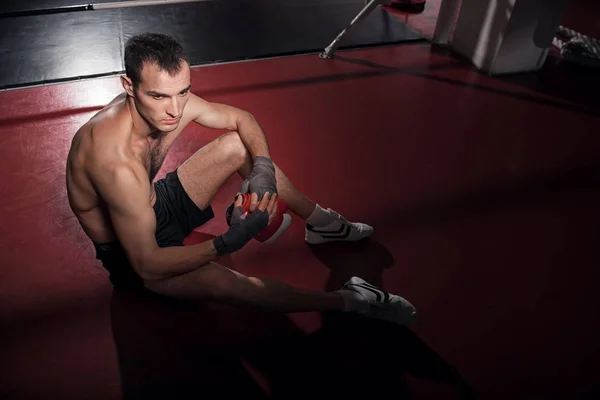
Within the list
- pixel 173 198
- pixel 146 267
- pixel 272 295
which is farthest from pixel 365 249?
pixel 146 267

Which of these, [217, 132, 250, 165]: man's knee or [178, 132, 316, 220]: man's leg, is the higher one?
[217, 132, 250, 165]: man's knee

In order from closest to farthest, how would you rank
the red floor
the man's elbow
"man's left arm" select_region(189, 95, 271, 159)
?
1. the man's elbow
2. the red floor
3. "man's left arm" select_region(189, 95, 271, 159)

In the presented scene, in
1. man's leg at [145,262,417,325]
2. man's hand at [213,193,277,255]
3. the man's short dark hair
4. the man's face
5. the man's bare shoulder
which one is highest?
the man's short dark hair

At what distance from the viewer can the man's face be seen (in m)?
1.28

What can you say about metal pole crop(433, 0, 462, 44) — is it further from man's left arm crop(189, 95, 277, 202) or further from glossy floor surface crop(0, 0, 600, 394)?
man's left arm crop(189, 95, 277, 202)

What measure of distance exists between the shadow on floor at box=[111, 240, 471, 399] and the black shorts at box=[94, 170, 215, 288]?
0.67ft

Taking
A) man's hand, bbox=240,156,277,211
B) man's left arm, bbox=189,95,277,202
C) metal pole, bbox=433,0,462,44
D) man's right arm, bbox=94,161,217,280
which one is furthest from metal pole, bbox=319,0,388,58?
man's right arm, bbox=94,161,217,280

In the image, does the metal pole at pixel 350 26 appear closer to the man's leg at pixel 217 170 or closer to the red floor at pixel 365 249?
the red floor at pixel 365 249

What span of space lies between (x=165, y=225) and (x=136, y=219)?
0.36 metres

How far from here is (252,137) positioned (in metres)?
1.80

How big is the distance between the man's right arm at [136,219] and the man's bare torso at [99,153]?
43 millimetres

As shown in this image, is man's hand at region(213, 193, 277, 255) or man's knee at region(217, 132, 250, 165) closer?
man's hand at region(213, 193, 277, 255)

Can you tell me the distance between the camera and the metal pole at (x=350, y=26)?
339 centimetres

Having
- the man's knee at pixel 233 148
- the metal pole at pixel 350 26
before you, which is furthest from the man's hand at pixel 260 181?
the metal pole at pixel 350 26
